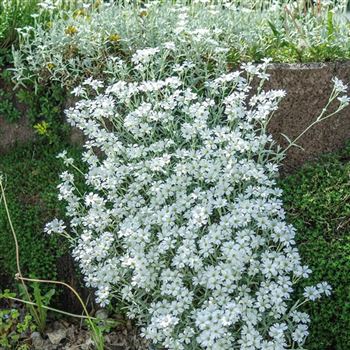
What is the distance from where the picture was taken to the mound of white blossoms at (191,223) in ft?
10.2

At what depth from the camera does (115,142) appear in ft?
11.9

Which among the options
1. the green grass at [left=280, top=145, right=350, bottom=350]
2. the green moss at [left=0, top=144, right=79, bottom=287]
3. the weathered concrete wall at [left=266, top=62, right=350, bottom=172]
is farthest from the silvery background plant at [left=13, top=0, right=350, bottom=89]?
the green grass at [left=280, top=145, right=350, bottom=350]

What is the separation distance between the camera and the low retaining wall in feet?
12.6

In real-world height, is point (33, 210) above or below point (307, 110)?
below

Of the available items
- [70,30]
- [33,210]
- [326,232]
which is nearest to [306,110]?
[326,232]

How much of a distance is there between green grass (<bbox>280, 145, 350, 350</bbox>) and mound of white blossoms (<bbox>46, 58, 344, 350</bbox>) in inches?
3.6

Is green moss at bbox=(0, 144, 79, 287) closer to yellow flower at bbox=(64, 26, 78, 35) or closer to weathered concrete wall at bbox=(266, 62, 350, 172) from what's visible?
yellow flower at bbox=(64, 26, 78, 35)

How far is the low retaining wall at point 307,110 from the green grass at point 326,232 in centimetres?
9

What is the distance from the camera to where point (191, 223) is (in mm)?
3254

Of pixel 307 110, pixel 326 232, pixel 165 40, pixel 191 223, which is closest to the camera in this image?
pixel 191 223

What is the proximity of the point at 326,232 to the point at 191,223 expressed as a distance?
2.30ft

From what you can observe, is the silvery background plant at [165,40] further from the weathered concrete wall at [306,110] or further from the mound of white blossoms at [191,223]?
the mound of white blossoms at [191,223]

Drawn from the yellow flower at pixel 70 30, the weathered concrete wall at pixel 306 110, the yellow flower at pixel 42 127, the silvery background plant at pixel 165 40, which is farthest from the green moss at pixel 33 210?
the weathered concrete wall at pixel 306 110

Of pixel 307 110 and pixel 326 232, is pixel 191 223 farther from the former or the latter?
pixel 307 110
